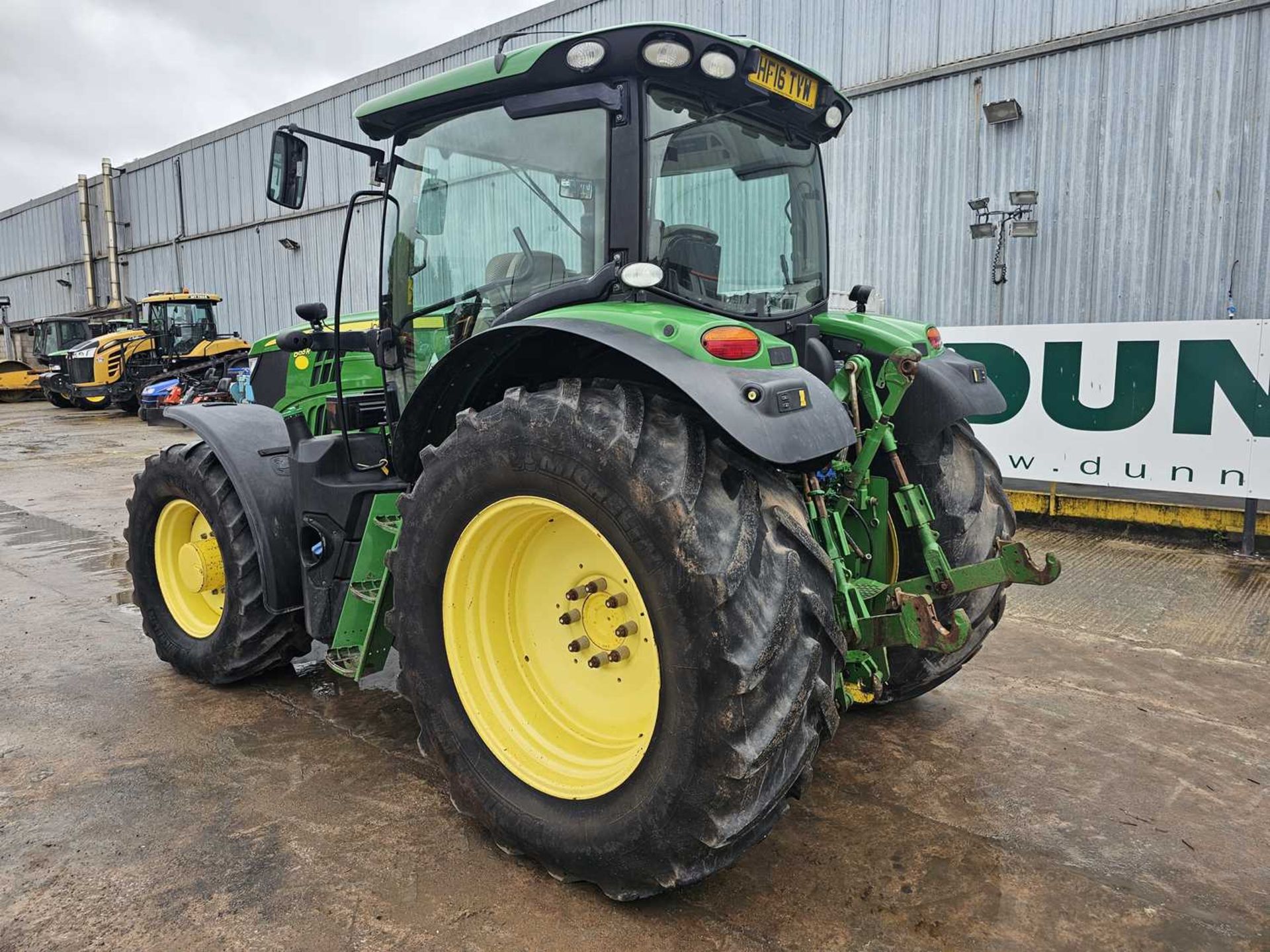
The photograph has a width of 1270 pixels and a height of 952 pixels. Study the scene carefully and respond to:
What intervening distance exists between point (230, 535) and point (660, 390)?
221cm

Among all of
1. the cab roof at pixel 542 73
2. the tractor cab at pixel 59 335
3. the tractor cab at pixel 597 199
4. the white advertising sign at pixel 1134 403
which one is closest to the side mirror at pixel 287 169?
the tractor cab at pixel 597 199

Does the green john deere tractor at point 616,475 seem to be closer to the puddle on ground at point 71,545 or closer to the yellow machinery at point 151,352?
the puddle on ground at point 71,545

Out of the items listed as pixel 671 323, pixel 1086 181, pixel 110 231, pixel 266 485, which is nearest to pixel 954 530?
pixel 671 323

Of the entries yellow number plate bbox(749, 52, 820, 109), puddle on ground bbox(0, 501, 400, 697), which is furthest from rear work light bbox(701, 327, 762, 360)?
puddle on ground bbox(0, 501, 400, 697)

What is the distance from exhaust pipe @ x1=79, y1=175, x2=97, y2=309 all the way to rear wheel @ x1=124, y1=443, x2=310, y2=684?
31601mm

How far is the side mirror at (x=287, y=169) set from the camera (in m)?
3.29

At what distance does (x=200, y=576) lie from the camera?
3.99 meters

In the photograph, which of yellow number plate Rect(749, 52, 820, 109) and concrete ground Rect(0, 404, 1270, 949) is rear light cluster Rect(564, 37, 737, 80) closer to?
yellow number plate Rect(749, 52, 820, 109)

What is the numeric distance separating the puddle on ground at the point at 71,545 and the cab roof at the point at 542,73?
3733mm

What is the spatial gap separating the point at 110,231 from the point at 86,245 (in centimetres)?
219

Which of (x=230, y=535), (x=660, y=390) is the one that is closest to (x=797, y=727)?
(x=660, y=390)

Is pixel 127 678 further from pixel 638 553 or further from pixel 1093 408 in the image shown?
pixel 1093 408

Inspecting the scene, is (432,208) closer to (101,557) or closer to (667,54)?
(667,54)

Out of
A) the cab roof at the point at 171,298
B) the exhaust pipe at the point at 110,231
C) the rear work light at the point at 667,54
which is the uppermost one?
the exhaust pipe at the point at 110,231
